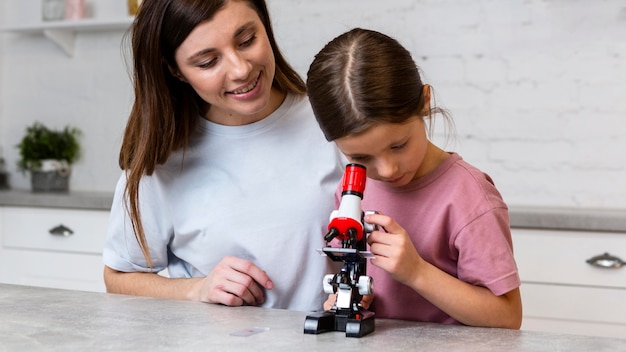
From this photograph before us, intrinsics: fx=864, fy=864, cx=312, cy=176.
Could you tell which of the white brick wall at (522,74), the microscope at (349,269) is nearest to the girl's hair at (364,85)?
the microscope at (349,269)

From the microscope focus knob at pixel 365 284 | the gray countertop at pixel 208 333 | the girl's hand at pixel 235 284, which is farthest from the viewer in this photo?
the girl's hand at pixel 235 284

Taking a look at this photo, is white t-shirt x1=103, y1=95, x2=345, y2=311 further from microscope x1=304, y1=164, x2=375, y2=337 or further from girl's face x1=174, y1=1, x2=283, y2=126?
microscope x1=304, y1=164, x2=375, y2=337

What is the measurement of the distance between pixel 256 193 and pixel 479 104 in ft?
Result: 5.15

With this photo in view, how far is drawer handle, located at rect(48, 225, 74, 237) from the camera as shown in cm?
332

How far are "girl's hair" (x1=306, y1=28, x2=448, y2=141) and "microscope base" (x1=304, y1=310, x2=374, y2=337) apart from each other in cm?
30

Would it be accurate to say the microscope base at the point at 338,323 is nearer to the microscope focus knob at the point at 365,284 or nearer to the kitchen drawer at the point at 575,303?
the microscope focus knob at the point at 365,284

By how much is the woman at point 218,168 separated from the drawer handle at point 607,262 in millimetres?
1120

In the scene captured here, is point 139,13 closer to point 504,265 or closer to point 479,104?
point 504,265

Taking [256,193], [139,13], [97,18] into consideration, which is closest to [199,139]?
[256,193]

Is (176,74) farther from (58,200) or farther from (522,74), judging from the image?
(58,200)

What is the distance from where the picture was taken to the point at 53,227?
3357mm

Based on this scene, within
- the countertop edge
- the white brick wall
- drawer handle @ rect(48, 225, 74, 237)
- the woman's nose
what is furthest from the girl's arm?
drawer handle @ rect(48, 225, 74, 237)

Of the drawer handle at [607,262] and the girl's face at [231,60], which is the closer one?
the girl's face at [231,60]

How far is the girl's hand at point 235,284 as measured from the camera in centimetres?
150
